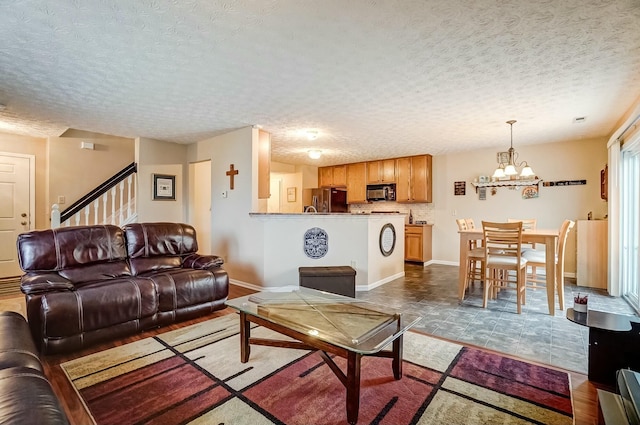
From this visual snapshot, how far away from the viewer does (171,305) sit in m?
2.87

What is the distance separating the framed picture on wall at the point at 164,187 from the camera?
5.26 metres

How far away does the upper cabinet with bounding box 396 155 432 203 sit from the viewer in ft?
21.0

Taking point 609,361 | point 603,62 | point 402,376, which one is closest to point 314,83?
point 603,62

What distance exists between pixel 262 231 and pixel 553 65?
3481 millimetres

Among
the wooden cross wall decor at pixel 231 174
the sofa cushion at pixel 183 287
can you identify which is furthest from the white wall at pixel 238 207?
the sofa cushion at pixel 183 287

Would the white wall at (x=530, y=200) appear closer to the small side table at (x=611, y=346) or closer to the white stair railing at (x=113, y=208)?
the small side table at (x=611, y=346)

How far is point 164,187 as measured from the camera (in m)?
5.38

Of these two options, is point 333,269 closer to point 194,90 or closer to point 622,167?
point 194,90

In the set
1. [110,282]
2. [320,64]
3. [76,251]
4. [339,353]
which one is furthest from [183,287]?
[320,64]

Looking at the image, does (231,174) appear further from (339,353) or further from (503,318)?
(503,318)

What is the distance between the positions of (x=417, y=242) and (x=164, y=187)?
4.88 m

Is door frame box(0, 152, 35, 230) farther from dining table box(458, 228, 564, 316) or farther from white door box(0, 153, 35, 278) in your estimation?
dining table box(458, 228, 564, 316)

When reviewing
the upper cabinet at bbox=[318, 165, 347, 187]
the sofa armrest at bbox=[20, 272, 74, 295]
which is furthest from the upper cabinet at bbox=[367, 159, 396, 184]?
the sofa armrest at bbox=[20, 272, 74, 295]

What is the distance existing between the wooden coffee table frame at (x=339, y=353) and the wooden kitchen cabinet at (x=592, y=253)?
4260 mm
